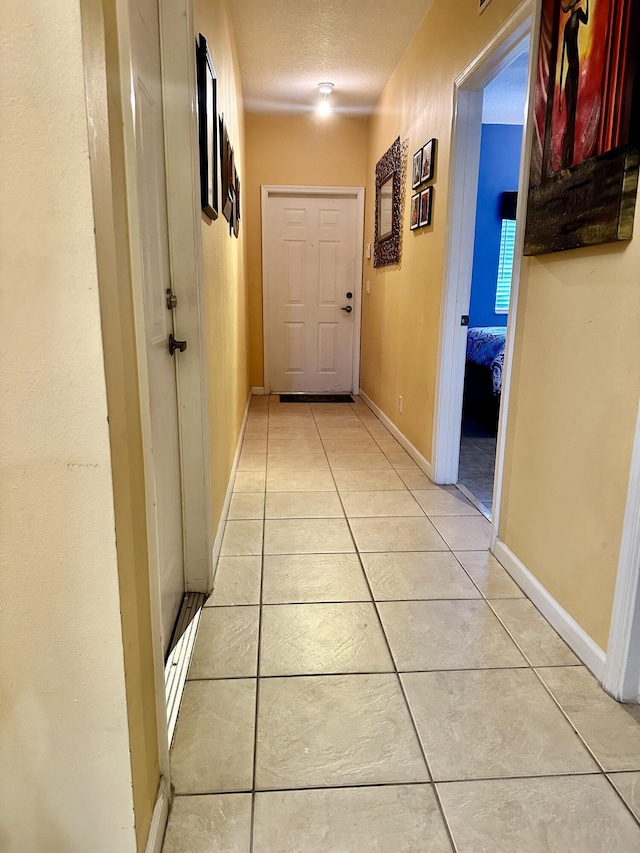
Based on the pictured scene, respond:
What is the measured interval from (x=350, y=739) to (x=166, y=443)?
0.93 m

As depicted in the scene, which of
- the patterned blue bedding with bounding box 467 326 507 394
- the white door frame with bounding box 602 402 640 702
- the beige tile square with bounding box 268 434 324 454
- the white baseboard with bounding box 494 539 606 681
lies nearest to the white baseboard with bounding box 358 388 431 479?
the beige tile square with bounding box 268 434 324 454

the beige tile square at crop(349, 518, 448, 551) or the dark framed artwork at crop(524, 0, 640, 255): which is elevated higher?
the dark framed artwork at crop(524, 0, 640, 255)

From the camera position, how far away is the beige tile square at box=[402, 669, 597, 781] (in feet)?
4.01

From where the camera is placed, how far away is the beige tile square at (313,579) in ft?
6.18

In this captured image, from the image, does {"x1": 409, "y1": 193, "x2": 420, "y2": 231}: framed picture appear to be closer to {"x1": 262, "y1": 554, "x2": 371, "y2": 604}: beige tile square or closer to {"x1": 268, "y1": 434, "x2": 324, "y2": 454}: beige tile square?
{"x1": 268, "y1": 434, "x2": 324, "y2": 454}: beige tile square

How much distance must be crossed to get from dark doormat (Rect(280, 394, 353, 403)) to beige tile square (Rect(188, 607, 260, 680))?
348cm

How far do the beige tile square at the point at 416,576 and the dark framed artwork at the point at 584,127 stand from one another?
119 centimetres

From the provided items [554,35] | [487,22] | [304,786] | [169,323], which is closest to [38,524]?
[304,786]

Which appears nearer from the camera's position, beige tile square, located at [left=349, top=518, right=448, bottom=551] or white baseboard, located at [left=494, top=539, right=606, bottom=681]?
white baseboard, located at [left=494, top=539, right=606, bottom=681]

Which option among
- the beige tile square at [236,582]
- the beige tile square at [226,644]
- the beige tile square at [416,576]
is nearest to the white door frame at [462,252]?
the beige tile square at [416,576]

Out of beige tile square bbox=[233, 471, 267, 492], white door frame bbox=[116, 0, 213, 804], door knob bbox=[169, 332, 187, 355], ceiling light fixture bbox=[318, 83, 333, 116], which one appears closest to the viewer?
white door frame bbox=[116, 0, 213, 804]

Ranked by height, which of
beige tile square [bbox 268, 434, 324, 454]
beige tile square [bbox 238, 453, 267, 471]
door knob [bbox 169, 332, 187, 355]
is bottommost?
beige tile square [bbox 238, 453, 267, 471]

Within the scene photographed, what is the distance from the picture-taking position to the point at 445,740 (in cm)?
129

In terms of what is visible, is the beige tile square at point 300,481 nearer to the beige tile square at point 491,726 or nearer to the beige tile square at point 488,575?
the beige tile square at point 488,575
